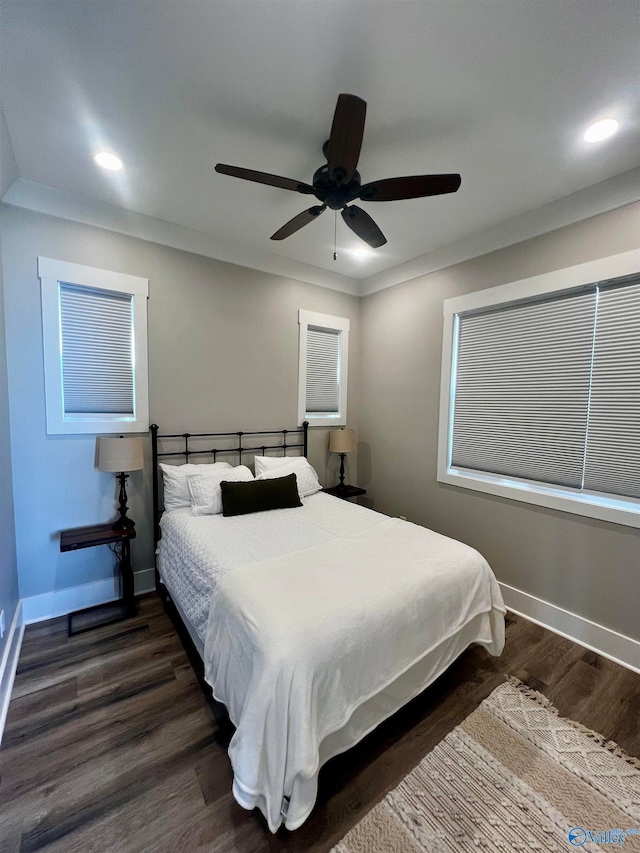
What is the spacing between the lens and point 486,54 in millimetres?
1428

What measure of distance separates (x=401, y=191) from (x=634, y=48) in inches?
39.8

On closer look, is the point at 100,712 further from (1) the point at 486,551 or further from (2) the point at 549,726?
(1) the point at 486,551

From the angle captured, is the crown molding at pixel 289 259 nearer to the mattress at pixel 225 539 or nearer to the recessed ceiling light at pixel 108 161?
the recessed ceiling light at pixel 108 161

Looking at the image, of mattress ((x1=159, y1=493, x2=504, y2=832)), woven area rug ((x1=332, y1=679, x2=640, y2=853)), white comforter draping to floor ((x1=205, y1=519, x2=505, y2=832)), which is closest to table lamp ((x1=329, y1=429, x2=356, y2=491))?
mattress ((x1=159, y1=493, x2=504, y2=832))

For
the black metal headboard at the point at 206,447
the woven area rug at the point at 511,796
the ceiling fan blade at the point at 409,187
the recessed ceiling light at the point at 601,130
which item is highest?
the recessed ceiling light at the point at 601,130

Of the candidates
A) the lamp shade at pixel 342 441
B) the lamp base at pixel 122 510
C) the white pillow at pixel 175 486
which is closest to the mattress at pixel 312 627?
the white pillow at pixel 175 486

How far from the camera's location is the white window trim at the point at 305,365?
145 inches

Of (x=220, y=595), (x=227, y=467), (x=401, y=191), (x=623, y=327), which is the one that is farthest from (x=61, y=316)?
(x=623, y=327)

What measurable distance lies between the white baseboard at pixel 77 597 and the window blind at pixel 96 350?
140cm

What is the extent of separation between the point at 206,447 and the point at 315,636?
7.28 feet

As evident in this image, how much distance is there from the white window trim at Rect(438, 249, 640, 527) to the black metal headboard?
1.50 metres

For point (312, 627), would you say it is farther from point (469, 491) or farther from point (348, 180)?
point (469, 491)

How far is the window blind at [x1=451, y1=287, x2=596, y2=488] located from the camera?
94.3 inches

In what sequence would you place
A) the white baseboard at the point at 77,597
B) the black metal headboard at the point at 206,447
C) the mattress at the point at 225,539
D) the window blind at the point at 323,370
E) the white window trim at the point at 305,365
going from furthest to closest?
the window blind at the point at 323,370 < the white window trim at the point at 305,365 < the black metal headboard at the point at 206,447 < the white baseboard at the point at 77,597 < the mattress at the point at 225,539
